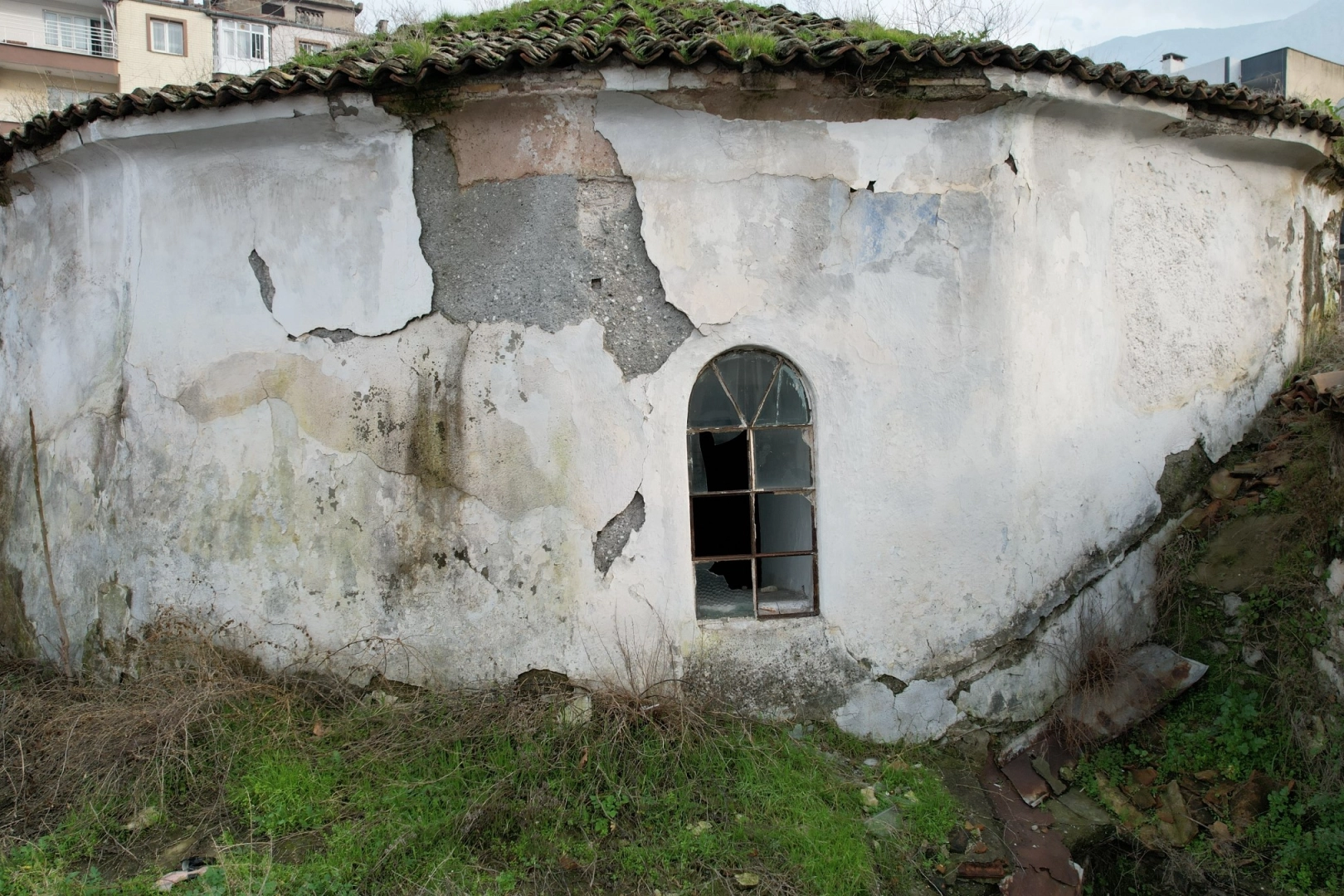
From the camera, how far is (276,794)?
4.84 metres

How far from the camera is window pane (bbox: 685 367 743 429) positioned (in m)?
5.71

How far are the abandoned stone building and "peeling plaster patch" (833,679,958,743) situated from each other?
0.03 metres

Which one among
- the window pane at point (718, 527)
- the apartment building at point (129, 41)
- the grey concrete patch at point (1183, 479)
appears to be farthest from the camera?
the apartment building at point (129, 41)

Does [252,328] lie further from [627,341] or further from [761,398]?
[761,398]

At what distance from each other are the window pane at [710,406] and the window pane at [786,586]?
3.29 ft

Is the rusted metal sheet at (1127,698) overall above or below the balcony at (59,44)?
below

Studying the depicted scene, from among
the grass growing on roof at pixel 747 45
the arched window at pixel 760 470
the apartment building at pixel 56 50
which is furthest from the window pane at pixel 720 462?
the apartment building at pixel 56 50

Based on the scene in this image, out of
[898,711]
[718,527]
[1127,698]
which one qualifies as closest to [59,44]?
[718,527]

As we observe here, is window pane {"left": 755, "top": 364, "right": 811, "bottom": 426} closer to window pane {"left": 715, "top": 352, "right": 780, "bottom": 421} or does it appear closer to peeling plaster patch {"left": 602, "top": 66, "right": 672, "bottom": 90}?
window pane {"left": 715, "top": 352, "right": 780, "bottom": 421}

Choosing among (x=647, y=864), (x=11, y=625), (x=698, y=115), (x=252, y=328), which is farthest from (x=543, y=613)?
(x=11, y=625)

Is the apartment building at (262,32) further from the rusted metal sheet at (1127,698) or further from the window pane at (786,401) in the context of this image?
the rusted metal sheet at (1127,698)

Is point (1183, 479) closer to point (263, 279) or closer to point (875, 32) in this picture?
point (875, 32)

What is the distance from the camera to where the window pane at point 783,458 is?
5.78 m

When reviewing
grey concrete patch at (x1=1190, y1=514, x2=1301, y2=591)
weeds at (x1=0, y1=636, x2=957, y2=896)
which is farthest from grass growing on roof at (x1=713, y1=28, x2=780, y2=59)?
grey concrete patch at (x1=1190, y1=514, x2=1301, y2=591)
